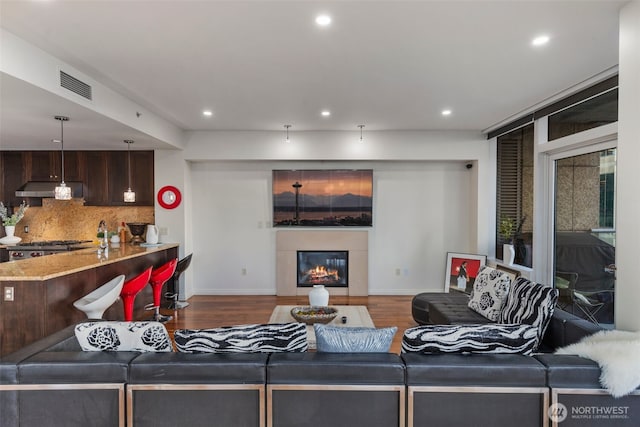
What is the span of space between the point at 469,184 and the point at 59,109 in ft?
18.6

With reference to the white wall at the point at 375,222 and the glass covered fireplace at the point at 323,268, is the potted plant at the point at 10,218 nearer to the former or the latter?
the white wall at the point at 375,222

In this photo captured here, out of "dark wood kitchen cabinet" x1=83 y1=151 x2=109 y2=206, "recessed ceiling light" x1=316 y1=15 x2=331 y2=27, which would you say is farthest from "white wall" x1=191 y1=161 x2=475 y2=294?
"recessed ceiling light" x1=316 y1=15 x2=331 y2=27

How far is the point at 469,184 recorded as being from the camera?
6082mm

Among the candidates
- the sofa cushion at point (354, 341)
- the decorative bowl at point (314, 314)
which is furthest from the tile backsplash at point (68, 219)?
the sofa cushion at point (354, 341)

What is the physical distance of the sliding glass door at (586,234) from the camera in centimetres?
346

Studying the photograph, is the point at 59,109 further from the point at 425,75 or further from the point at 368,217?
the point at 368,217

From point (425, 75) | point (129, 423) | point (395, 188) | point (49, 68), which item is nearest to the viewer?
point (129, 423)

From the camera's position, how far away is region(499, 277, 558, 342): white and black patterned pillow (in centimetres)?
269

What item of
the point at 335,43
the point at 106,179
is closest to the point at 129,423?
the point at 335,43

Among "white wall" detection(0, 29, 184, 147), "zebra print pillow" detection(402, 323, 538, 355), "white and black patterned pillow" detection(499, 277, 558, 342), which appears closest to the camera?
"zebra print pillow" detection(402, 323, 538, 355)

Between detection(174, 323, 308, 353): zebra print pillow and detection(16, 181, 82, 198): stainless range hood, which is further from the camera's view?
detection(16, 181, 82, 198): stainless range hood

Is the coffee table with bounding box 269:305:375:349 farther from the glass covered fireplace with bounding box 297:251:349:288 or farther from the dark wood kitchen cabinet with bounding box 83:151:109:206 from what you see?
the dark wood kitchen cabinet with bounding box 83:151:109:206

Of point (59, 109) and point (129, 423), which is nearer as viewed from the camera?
point (129, 423)

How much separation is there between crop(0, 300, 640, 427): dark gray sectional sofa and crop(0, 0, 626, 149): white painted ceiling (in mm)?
2041
